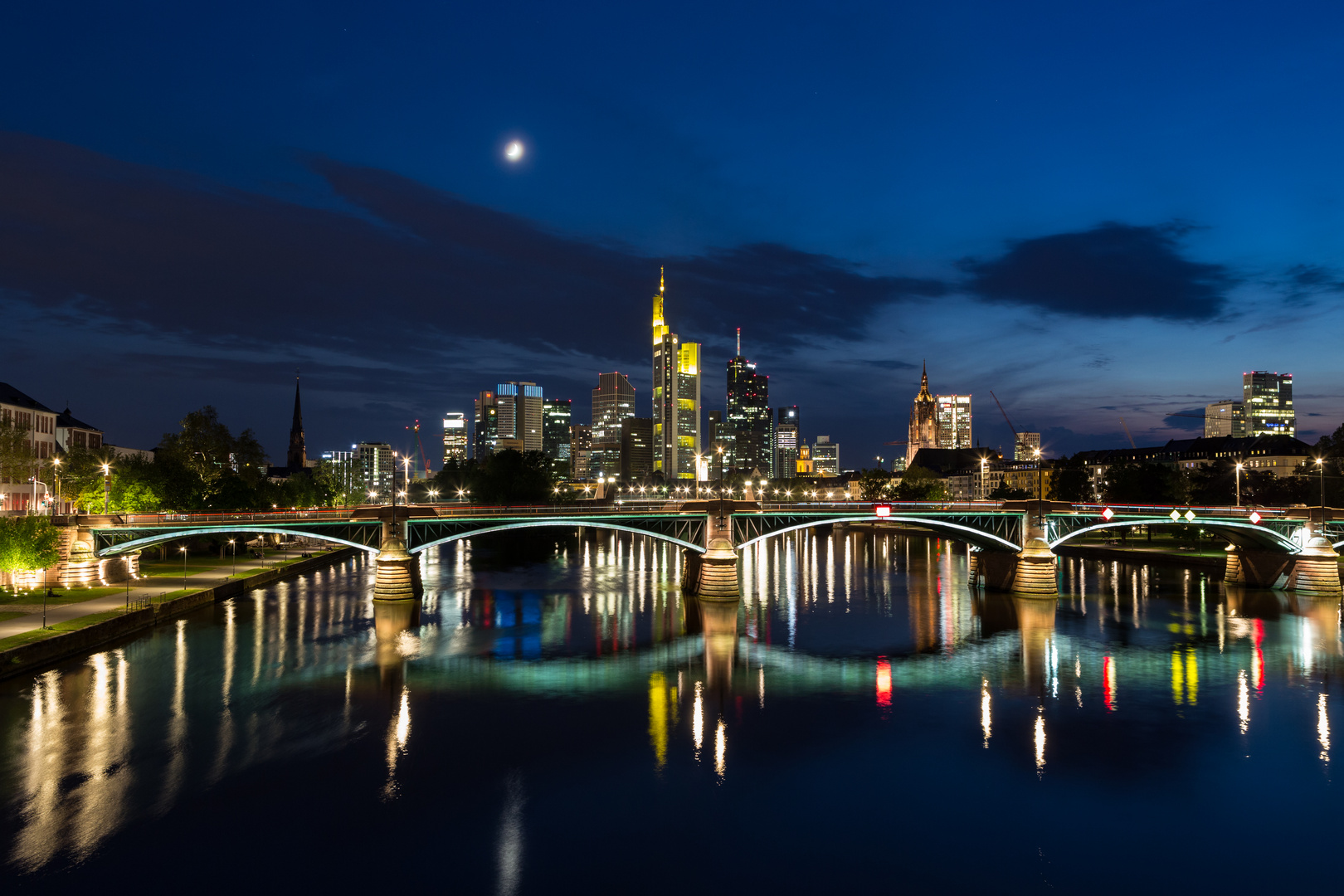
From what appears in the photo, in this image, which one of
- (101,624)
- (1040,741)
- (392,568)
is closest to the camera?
(1040,741)

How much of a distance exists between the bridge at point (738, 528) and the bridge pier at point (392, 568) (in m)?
0.10

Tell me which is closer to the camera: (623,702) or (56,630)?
(623,702)

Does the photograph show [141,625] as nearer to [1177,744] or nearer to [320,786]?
[320,786]

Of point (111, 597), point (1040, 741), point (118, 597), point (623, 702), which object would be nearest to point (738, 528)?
point (623, 702)

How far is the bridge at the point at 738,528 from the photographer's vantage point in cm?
6475

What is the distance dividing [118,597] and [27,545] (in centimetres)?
655

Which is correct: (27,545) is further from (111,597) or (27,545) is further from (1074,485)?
(1074,485)

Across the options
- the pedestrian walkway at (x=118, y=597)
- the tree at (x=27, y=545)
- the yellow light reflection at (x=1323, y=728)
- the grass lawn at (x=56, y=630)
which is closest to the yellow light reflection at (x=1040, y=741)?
the yellow light reflection at (x=1323, y=728)

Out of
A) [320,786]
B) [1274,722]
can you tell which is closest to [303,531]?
[320,786]

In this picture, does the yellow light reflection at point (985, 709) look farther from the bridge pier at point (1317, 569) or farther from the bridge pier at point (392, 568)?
the bridge pier at point (1317, 569)

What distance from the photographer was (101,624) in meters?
47.0

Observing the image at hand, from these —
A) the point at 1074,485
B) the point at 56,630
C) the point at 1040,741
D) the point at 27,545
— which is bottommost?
the point at 1040,741

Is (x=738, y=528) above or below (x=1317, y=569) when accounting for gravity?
above

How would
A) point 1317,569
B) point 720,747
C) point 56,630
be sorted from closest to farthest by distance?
1. point 720,747
2. point 56,630
3. point 1317,569
